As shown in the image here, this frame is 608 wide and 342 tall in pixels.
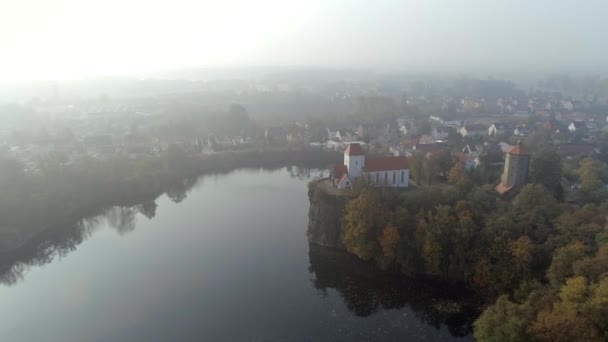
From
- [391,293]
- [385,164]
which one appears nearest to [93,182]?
[385,164]

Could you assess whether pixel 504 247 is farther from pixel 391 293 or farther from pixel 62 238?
pixel 62 238

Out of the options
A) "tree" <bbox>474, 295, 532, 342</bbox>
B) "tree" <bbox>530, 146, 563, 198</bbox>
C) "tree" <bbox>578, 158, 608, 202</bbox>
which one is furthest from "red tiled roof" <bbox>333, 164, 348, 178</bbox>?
"tree" <bbox>578, 158, 608, 202</bbox>

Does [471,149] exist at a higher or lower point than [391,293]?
higher

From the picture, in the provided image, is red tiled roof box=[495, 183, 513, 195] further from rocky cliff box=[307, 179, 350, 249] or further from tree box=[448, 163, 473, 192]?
rocky cliff box=[307, 179, 350, 249]

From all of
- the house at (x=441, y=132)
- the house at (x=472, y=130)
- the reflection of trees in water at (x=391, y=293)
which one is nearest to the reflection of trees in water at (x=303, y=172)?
the reflection of trees in water at (x=391, y=293)

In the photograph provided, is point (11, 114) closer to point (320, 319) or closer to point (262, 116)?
point (262, 116)
